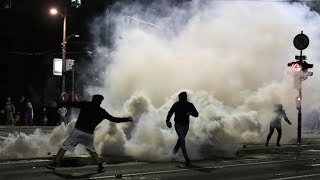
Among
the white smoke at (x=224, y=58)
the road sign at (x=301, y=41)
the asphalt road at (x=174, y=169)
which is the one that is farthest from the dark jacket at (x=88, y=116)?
the road sign at (x=301, y=41)

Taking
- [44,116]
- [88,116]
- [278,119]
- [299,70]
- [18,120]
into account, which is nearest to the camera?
[88,116]

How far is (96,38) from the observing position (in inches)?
1743

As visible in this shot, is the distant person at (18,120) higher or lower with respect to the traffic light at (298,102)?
lower

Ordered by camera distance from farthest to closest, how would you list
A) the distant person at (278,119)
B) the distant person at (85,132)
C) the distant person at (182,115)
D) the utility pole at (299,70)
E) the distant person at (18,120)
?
the distant person at (18,120)
the utility pole at (299,70)
the distant person at (278,119)
the distant person at (182,115)
the distant person at (85,132)

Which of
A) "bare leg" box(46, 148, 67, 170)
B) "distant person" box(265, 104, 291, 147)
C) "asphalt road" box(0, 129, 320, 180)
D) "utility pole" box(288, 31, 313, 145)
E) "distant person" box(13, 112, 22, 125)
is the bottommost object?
"asphalt road" box(0, 129, 320, 180)

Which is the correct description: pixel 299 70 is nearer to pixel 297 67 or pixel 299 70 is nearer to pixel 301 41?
pixel 297 67

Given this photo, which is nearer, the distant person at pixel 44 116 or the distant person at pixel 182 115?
the distant person at pixel 182 115

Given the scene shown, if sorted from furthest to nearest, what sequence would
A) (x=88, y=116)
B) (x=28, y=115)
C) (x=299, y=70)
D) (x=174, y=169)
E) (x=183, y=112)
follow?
(x=28, y=115), (x=299, y=70), (x=183, y=112), (x=174, y=169), (x=88, y=116)

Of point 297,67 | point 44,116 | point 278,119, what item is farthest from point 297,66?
point 44,116

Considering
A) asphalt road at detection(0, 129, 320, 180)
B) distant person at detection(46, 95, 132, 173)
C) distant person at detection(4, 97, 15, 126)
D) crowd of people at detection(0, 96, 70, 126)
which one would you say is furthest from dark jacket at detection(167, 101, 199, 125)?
distant person at detection(4, 97, 15, 126)

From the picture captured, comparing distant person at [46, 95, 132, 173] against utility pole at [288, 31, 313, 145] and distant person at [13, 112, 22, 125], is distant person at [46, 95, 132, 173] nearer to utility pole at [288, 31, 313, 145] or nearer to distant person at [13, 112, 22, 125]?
utility pole at [288, 31, 313, 145]

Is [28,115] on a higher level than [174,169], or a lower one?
higher

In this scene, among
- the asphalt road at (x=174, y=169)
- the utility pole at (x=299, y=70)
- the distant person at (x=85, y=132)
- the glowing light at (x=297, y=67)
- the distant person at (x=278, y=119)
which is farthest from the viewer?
the glowing light at (x=297, y=67)

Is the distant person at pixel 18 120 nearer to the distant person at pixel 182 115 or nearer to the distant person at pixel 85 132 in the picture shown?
the distant person at pixel 182 115
